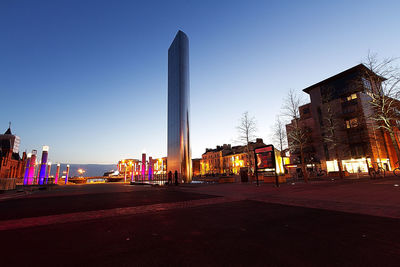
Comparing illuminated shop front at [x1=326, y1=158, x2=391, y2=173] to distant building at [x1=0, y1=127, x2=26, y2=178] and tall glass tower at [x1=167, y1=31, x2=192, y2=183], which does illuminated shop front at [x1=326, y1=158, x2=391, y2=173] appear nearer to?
tall glass tower at [x1=167, y1=31, x2=192, y2=183]

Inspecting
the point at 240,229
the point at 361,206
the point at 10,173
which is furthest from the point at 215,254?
the point at 10,173

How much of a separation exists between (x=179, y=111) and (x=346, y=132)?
42609 millimetres

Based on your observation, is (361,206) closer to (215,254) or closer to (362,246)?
(362,246)

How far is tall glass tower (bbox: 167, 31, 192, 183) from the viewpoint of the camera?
27.7m

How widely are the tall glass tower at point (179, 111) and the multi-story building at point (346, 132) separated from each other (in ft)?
81.4

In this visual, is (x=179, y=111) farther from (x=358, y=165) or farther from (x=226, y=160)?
(x=226, y=160)

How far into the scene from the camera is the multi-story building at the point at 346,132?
41.3 metres

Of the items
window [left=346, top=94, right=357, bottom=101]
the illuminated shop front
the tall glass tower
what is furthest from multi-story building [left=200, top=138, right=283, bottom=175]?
the tall glass tower

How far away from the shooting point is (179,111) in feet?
93.6

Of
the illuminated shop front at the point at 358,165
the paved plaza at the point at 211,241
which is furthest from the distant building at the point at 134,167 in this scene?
the paved plaza at the point at 211,241

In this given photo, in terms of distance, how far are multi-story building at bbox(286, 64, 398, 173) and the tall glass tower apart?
2481 centimetres

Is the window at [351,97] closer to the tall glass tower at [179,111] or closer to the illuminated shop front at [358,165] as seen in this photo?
the illuminated shop front at [358,165]

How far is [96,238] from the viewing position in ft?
11.5

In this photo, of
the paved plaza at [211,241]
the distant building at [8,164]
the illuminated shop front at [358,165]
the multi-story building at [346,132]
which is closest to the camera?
the paved plaza at [211,241]
